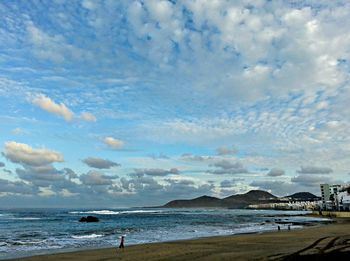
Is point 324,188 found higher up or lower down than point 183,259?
higher up

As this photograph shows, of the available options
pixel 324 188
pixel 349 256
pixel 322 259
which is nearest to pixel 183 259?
pixel 322 259

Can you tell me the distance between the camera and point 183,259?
70.9ft

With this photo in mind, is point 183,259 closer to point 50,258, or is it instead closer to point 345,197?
point 50,258

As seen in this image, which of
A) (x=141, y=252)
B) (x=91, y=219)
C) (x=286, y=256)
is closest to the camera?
(x=286, y=256)

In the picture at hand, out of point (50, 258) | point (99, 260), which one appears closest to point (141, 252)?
point (99, 260)

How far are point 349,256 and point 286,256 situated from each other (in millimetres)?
3226

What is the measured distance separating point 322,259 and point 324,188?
153 meters

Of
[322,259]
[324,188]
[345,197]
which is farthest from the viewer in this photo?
[324,188]

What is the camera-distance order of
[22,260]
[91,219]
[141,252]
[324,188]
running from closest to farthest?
1. [22,260]
2. [141,252]
3. [91,219]
4. [324,188]

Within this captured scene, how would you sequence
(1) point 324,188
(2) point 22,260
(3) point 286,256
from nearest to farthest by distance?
1. (3) point 286,256
2. (2) point 22,260
3. (1) point 324,188

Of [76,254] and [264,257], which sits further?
[76,254]

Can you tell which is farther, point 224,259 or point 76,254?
point 76,254

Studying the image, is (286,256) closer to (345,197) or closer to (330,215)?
(330,215)

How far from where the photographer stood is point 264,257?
21.2 meters
